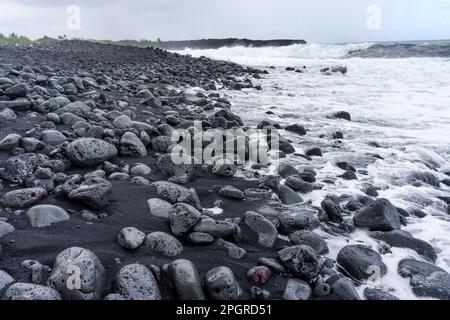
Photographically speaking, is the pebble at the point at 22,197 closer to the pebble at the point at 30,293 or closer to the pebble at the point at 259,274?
the pebble at the point at 30,293

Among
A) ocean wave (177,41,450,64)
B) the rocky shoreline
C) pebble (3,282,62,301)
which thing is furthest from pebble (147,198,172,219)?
ocean wave (177,41,450,64)

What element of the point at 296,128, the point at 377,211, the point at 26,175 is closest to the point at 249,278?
the point at 377,211

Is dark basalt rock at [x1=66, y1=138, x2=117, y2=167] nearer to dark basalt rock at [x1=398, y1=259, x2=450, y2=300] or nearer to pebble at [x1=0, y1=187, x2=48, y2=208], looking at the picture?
pebble at [x1=0, y1=187, x2=48, y2=208]

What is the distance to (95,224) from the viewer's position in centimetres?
246

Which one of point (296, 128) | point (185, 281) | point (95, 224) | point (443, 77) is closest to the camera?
point (185, 281)

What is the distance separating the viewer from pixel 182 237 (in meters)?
2.47

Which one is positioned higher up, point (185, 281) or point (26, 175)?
point (26, 175)

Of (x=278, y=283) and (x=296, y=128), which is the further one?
(x=296, y=128)

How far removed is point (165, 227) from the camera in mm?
2539

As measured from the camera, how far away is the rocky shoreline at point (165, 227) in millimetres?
1967

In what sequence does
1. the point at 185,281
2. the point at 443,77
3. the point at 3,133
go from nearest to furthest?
1. the point at 185,281
2. the point at 3,133
3. the point at 443,77
